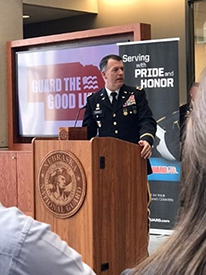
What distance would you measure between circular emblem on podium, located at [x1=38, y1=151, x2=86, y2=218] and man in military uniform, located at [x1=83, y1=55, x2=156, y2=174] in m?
0.61

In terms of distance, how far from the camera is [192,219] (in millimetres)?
667

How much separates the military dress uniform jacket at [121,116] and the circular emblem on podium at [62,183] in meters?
0.61

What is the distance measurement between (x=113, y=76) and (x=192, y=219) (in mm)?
3458

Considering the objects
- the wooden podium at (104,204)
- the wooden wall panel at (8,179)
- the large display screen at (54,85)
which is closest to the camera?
the wooden podium at (104,204)

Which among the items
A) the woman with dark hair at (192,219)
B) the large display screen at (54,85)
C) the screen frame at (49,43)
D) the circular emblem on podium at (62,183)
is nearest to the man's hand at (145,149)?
the circular emblem on podium at (62,183)

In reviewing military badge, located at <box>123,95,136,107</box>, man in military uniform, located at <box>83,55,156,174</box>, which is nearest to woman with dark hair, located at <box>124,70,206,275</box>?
man in military uniform, located at <box>83,55,156,174</box>

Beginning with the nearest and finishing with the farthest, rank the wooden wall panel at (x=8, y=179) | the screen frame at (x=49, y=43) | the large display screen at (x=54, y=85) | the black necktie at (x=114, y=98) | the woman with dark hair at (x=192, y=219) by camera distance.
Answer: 1. the woman with dark hair at (x=192, y=219)
2. the black necktie at (x=114, y=98)
3. the screen frame at (x=49, y=43)
4. the large display screen at (x=54, y=85)
5. the wooden wall panel at (x=8, y=179)

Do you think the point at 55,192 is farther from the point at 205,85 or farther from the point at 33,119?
the point at 33,119

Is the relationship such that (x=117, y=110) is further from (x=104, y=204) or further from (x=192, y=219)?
(x=192, y=219)

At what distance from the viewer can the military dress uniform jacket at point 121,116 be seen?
155 inches

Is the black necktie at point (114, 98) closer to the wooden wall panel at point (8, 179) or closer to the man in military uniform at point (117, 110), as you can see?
the man in military uniform at point (117, 110)

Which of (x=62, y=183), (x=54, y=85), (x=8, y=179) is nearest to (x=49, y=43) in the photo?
(x=54, y=85)

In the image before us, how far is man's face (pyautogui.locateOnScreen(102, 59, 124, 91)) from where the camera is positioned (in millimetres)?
4078

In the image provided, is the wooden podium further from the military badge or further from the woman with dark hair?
the woman with dark hair
